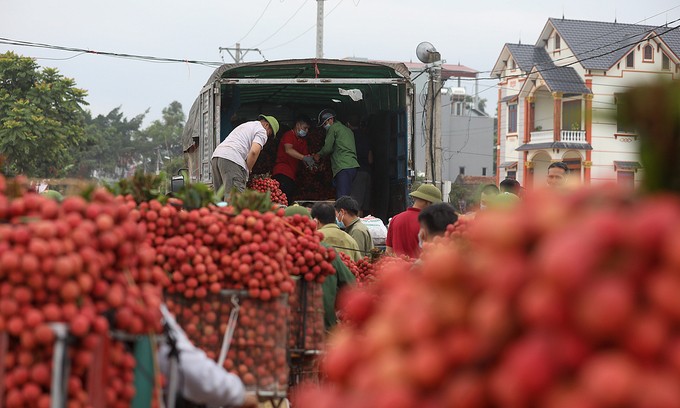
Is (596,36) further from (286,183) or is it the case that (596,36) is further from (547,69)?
(286,183)

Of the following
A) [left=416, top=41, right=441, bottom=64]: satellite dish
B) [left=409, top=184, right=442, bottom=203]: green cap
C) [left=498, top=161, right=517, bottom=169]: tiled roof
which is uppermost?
[left=416, top=41, right=441, bottom=64]: satellite dish

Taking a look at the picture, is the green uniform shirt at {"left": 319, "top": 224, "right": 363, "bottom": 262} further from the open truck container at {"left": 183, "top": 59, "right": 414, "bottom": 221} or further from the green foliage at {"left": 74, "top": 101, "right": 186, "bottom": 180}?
the green foliage at {"left": 74, "top": 101, "right": 186, "bottom": 180}

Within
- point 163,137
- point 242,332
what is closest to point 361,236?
point 242,332

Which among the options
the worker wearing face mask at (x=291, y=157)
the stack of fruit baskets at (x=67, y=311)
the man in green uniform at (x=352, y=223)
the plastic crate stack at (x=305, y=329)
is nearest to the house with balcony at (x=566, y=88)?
the worker wearing face mask at (x=291, y=157)

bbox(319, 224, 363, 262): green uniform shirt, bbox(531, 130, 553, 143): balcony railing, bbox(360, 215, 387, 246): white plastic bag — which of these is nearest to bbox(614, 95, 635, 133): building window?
bbox(319, 224, 363, 262): green uniform shirt

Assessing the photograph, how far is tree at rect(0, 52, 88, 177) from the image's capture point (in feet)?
123

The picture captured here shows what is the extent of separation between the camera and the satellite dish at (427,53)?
1620 cm

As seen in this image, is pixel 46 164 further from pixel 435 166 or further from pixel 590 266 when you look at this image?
pixel 590 266

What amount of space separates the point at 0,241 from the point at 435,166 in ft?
43.4

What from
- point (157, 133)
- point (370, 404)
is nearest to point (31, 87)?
point (370, 404)

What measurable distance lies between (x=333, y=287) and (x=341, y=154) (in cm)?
789

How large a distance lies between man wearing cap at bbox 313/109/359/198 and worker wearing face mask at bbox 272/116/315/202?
312 mm

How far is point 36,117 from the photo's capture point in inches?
1490

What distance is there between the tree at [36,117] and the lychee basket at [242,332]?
3357cm
